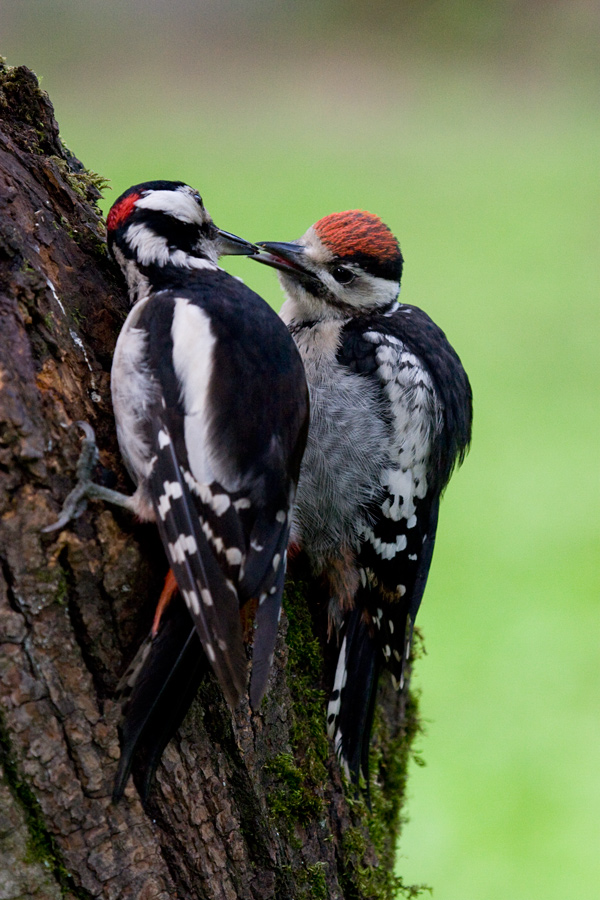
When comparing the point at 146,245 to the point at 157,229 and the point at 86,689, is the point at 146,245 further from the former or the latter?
the point at 86,689

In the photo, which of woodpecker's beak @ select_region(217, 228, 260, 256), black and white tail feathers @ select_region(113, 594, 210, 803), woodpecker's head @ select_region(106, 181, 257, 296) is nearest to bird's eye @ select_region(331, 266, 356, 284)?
woodpecker's beak @ select_region(217, 228, 260, 256)

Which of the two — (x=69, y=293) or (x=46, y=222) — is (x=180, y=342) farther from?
(x=46, y=222)

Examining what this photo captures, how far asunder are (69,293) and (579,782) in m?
3.37

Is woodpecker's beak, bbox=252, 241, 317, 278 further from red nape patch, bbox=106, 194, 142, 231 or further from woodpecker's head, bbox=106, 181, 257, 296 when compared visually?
red nape patch, bbox=106, 194, 142, 231

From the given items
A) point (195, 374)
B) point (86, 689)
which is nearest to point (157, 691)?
point (86, 689)

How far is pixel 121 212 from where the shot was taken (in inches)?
90.0

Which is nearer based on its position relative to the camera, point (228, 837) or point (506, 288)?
point (228, 837)

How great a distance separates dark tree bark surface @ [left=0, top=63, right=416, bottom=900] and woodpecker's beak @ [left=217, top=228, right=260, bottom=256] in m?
0.38

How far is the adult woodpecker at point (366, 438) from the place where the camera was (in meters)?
2.64

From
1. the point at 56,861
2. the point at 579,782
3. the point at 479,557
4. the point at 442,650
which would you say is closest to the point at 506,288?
the point at 479,557

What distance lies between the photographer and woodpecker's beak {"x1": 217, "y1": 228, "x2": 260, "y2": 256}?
8.36 ft

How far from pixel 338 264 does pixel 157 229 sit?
82cm

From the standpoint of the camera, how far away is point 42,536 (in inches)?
66.8

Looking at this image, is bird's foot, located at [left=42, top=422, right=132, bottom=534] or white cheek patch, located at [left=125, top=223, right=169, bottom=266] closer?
bird's foot, located at [left=42, top=422, right=132, bottom=534]
